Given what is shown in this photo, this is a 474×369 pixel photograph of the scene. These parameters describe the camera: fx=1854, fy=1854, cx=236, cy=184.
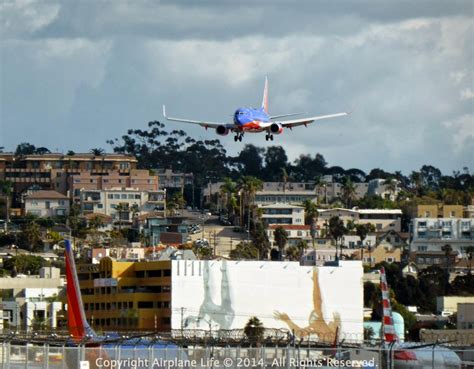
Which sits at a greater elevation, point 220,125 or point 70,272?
point 220,125

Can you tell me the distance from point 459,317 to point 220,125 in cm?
5638

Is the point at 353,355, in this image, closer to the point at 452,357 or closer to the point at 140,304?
the point at 452,357

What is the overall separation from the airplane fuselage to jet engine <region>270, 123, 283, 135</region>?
516mm

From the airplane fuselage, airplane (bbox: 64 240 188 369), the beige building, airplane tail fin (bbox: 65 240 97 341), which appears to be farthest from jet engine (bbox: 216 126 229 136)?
the beige building

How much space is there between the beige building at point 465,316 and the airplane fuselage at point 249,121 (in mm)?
50847

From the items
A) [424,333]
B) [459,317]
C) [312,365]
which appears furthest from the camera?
[459,317]

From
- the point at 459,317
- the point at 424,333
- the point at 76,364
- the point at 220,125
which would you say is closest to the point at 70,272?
the point at 76,364

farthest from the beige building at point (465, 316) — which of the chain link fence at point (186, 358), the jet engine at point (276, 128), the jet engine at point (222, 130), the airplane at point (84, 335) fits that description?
the chain link fence at point (186, 358)

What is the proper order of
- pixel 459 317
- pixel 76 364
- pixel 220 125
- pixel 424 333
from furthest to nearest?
pixel 459 317 → pixel 424 333 → pixel 220 125 → pixel 76 364

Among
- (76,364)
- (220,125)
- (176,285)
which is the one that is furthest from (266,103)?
(76,364)

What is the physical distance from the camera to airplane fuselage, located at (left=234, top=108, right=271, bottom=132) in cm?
14275

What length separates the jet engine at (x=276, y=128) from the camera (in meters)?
144

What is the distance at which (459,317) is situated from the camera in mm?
191250

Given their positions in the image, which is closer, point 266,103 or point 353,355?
point 353,355
